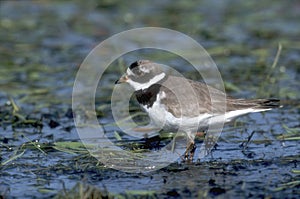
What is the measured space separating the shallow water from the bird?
1.38 ft

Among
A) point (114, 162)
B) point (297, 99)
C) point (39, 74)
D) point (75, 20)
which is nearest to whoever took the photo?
point (114, 162)

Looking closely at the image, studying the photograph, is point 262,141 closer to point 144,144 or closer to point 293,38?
point 144,144

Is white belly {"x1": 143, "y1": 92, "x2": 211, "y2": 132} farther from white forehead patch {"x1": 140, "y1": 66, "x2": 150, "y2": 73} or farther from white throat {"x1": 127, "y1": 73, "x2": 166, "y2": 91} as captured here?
white forehead patch {"x1": 140, "y1": 66, "x2": 150, "y2": 73}

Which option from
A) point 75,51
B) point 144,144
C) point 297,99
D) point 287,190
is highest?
point 75,51

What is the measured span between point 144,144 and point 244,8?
8489 millimetres

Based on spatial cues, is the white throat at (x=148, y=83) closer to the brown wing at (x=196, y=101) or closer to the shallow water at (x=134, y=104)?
the brown wing at (x=196, y=101)

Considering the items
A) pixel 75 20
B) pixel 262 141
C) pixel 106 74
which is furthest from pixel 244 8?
pixel 262 141

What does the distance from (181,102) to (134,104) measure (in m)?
2.59

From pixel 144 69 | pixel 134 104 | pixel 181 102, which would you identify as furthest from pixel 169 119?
pixel 134 104

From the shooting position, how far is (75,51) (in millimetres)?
13750

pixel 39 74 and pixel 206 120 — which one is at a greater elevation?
pixel 39 74

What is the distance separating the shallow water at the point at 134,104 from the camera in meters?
7.19

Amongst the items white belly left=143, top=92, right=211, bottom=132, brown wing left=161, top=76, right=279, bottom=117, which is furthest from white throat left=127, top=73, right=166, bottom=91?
white belly left=143, top=92, right=211, bottom=132

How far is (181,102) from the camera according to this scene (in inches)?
317
